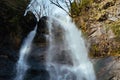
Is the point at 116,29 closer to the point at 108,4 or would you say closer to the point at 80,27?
the point at 108,4

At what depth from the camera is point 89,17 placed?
16.5m

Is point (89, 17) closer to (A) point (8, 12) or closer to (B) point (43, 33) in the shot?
(B) point (43, 33)

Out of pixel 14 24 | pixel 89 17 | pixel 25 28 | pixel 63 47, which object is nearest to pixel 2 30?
pixel 14 24

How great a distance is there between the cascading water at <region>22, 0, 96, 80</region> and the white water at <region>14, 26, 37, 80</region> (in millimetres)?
1366

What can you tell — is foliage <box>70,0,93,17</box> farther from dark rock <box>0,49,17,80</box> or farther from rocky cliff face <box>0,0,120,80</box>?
dark rock <box>0,49,17,80</box>

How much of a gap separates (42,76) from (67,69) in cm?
166

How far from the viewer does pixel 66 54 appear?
15992mm

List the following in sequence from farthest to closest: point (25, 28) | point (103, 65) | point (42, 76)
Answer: point (25, 28) < point (42, 76) < point (103, 65)

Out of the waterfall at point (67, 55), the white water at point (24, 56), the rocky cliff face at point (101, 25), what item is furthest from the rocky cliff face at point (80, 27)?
the waterfall at point (67, 55)

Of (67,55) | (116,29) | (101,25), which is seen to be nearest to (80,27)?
(101,25)

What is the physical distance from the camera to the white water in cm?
1386

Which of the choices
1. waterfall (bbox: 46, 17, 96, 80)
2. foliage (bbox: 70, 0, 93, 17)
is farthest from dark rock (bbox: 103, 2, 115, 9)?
waterfall (bbox: 46, 17, 96, 80)

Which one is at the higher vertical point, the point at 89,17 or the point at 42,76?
the point at 89,17

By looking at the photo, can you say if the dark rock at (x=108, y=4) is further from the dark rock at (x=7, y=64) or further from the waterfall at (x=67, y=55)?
the dark rock at (x=7, y=64)
